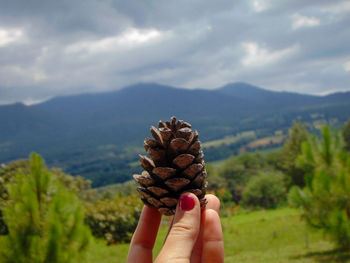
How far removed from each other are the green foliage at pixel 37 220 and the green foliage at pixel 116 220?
24.7 ft

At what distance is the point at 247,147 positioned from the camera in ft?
377

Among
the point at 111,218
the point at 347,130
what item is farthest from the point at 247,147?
the point at 111,218

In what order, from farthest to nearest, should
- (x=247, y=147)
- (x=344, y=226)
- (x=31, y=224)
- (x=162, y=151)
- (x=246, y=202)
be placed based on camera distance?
(x=247, y=147), (x=246, y=202), (x=344, y=226), (x=31, y=224), (x=162, y=151)

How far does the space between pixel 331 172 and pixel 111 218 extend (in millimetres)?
9595

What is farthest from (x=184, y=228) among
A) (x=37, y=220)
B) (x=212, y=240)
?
(x=37, y=220)

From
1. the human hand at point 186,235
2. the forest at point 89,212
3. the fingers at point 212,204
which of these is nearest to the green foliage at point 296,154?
the forest at point 89,212

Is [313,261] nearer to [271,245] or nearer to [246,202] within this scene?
[271,245]

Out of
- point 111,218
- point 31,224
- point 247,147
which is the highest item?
point 31,224

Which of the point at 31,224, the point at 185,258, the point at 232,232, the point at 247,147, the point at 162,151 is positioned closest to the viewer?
the point at 185,258

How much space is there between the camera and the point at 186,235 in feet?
6.59

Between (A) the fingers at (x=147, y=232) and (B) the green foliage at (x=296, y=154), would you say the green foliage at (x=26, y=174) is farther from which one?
(B) the green foliage at (x=296, y=154)

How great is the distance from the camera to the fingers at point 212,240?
2230 millimetres

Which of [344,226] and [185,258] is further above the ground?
[185,258]

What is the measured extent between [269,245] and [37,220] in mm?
15324
